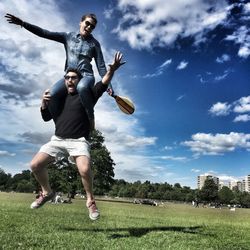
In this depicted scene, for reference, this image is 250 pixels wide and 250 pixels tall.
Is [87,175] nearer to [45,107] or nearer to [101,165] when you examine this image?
[45,107]

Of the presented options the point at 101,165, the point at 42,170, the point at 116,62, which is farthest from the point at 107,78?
the point at 101,165

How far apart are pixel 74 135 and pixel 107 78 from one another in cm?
126

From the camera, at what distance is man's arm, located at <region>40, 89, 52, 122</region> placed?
334 inches

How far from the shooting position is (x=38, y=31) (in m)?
8.80

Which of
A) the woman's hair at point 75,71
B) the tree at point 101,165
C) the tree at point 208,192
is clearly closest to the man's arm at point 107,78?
the woman's hair at point 75,71

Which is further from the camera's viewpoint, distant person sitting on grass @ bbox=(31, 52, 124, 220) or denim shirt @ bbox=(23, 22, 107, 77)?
denim shirt @ bbox=(23, 22, 107, 77)

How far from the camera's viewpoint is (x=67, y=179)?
77000 millimetres

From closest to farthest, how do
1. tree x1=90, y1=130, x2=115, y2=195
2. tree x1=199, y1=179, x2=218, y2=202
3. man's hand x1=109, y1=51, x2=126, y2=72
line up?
man's hand x1=109, y1=51, x2=126, y2=72
tree x1=90, y1=130, x2=115, y2=195
tree x1=199, y1=179, x2=218, y2=202

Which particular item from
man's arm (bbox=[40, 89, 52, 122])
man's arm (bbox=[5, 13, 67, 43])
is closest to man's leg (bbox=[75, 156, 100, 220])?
man's arm (bbox=[40, 89, 52, 122])

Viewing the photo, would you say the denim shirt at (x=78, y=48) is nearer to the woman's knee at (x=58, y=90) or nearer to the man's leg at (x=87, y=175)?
the woman's knee at (x=58, y=90)

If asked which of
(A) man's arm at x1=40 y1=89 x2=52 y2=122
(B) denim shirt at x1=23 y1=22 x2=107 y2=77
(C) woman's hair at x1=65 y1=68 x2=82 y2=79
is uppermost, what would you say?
(B) denim shirt at x1=23 y1=22 x2=107 y2=77

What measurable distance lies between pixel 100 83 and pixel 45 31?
1720mm

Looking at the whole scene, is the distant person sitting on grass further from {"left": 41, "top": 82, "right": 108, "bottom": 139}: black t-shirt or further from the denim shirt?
the denim shirt

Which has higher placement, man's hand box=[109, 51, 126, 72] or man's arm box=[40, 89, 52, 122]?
man's hand box=[109, 51, 126, 72]
